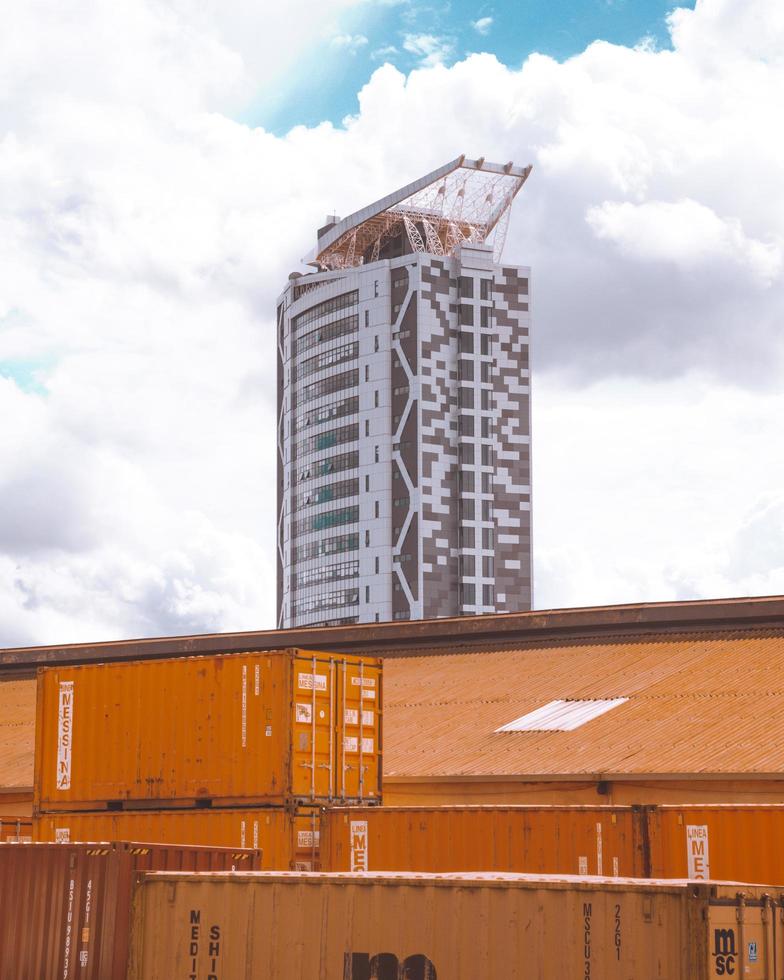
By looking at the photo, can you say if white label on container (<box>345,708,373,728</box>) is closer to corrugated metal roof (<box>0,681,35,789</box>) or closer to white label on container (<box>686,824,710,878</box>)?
white label on container (<box>686,824,710,878</box>)

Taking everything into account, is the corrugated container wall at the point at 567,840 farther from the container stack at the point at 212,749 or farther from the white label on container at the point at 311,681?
the white label on container at the point at 311,681

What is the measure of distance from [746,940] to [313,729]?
12.6 meters

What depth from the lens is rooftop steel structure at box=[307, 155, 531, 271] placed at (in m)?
145

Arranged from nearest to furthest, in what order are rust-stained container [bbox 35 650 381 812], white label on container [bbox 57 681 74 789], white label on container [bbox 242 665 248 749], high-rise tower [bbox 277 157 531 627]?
rust-stained container [bbox 35 650 381 812] < white label on container [bbox 242 665 248 749] < white label on container [bbox 57 681 74 789] < high-rise tower [bbox 277 157 531 627]

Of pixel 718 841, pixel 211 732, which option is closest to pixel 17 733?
pixel 211 732

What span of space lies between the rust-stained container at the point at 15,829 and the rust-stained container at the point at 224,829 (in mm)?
5851

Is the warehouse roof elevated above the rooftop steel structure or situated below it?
below

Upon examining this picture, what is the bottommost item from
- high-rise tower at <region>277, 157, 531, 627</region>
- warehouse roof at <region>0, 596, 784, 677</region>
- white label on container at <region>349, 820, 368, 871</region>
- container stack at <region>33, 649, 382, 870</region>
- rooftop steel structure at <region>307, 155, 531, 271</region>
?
white label on container at <region>349, 820, 368, 871</region>

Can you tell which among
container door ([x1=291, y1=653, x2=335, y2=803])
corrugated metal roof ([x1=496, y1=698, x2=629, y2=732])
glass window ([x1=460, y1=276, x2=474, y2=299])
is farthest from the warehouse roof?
glass window ([x1=460, y1=276, x2=474, y2=299])

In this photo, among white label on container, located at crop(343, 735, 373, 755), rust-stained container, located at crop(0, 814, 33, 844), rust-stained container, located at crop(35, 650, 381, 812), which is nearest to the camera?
rust-stained container, located at crop(35, 650, 381, 812)

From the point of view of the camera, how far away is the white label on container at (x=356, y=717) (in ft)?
88.8

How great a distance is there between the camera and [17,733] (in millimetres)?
41812

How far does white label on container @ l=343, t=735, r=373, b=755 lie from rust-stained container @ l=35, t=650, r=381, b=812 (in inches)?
0.9

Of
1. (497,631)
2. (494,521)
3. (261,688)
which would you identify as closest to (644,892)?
(261,688)
